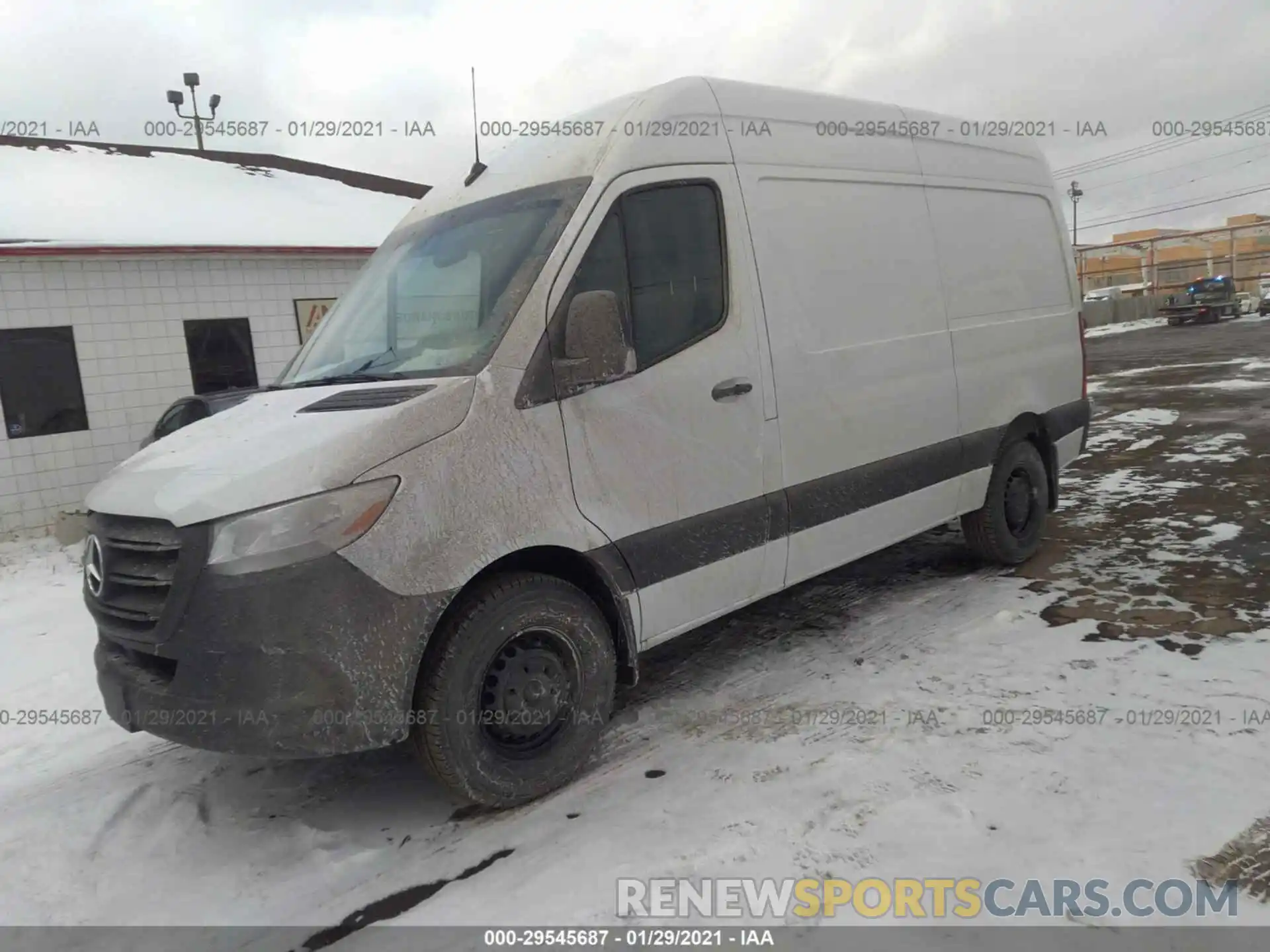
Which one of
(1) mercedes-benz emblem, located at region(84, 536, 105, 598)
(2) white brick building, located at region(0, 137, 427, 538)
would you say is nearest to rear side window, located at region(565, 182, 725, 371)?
(1) mercedes-benz emblem, located at region(84, 536, 105, 598)

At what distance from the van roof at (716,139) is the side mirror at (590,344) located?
25.0 inches

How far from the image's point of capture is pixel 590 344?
3238 mm

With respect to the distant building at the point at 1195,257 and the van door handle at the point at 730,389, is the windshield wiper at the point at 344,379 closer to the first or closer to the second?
the van door handle at the point at 730,389

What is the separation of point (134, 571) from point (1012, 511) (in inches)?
196

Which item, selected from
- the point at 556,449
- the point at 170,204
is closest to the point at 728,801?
the point at 556,449

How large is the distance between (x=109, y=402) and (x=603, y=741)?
8.06 meters

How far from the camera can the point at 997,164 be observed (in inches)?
221

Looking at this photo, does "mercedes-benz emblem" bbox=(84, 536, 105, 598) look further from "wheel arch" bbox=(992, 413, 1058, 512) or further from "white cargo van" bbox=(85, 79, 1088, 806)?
"wheel arch" bbox=(992, 413, 1058, 512)

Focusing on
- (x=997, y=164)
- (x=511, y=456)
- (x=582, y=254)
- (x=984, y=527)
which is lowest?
(x=984, y=527)

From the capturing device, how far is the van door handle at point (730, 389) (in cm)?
375

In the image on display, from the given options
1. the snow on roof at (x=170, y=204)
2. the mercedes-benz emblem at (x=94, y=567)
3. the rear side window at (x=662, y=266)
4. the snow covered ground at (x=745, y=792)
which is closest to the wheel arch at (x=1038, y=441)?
the snow covered ground at (x=745, y=792)

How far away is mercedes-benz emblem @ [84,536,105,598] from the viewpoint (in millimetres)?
3098

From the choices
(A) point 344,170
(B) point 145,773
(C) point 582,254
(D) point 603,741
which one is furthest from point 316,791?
(A) point 344,170

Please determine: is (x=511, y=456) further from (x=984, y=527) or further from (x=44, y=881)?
(x=984, y=527)
